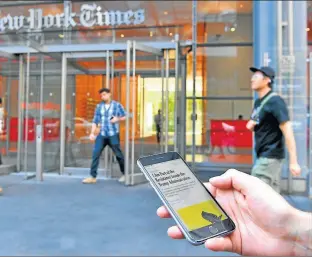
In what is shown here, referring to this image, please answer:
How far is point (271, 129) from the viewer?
3426 millimetres

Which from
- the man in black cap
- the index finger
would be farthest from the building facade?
the index finger

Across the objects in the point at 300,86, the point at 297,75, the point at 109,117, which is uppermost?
the point at 297,75

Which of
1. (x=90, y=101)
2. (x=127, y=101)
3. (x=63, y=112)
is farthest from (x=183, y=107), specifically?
(x=63, y=112)

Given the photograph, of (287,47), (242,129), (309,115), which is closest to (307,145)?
(309,115)

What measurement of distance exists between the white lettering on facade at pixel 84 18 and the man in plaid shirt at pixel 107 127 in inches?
118

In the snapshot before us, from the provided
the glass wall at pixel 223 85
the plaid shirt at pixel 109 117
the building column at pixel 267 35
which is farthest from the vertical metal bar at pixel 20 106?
the building column at pixel 267 35

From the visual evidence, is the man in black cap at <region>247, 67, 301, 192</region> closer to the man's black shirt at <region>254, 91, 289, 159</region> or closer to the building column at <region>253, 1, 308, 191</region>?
the man's black shirt at <region>254, 91, 289, 159</region>

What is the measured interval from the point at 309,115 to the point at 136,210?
3472 millimetres

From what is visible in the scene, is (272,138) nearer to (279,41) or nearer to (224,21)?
(279,41)

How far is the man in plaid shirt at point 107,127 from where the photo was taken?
7125mm

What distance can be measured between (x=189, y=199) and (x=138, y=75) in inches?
248

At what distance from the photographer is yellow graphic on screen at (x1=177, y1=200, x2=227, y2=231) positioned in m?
1.24

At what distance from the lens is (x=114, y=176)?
7.96 m

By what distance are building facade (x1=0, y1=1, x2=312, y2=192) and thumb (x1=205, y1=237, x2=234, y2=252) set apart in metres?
5.59
